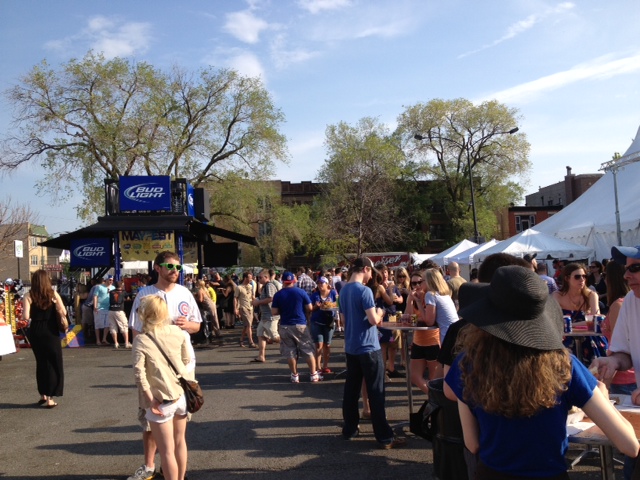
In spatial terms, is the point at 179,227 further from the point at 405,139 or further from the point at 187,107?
the point at 405,139

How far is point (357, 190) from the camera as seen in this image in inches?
1804

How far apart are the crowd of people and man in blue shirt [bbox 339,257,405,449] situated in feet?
0.04

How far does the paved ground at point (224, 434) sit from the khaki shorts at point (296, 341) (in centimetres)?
52

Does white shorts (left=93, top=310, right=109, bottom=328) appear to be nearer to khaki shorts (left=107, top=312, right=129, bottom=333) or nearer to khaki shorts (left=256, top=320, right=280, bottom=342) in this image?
khaki shorts (left=107, top=312, right=129, bottom=333)

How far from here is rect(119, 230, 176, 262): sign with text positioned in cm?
1788

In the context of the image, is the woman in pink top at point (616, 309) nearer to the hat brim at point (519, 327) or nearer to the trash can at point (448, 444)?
the trash can at point (448, 444)

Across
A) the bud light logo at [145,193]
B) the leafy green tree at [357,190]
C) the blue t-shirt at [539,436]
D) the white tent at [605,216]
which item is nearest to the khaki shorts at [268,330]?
the bud light logo at [145,193]

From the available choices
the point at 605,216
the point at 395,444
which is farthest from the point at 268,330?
the point at 605,216

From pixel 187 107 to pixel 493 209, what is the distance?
1073 inches

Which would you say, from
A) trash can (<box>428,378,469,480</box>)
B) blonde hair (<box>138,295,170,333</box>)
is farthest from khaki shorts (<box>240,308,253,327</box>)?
trash can (<box>428,378,469,480</box>)

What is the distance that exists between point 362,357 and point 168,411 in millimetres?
2184

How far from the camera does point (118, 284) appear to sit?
1681 cm

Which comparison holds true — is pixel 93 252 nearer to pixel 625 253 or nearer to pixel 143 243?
pixel 143 243

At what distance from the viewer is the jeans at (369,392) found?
582 centimetres
